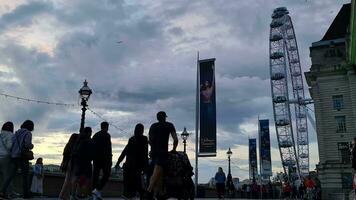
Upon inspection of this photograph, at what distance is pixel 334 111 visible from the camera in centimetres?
5362

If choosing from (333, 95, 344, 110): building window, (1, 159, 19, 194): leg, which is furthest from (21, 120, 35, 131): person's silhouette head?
(333, 95, 344, 110): building window

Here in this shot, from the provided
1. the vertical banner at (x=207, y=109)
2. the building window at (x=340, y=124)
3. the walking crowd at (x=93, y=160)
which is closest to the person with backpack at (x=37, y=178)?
the walking crowd at (x=93, y=160)

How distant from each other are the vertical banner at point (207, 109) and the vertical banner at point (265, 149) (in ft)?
64.2

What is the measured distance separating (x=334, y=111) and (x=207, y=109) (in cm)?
3355

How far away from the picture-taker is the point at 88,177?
11000 mm

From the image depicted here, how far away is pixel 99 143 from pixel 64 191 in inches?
86.5

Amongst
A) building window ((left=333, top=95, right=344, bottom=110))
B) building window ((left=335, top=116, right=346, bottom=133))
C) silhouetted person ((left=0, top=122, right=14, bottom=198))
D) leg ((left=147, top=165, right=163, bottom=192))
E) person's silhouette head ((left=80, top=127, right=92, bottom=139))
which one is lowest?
leg ((left=147, top=165, right=163, bottom=192))

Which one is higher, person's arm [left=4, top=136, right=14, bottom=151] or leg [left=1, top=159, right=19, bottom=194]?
person's arm [left=4, top=136, right=14, bottom=151]

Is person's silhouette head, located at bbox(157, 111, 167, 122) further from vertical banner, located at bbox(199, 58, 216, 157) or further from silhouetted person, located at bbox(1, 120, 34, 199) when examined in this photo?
vertical banner, located at bbox(199, 58, 216, 157)

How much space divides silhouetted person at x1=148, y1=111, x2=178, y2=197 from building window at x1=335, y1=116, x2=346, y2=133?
48422 millimetres

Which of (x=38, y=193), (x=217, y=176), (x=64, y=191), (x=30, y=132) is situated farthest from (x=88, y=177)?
(x=217, y=176)

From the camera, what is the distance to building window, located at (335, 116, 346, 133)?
173 ft

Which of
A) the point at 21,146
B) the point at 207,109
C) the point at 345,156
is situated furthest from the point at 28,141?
the point at 345,156

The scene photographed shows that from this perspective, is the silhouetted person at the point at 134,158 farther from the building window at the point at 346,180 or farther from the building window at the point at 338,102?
the building window at the point at 338,102
